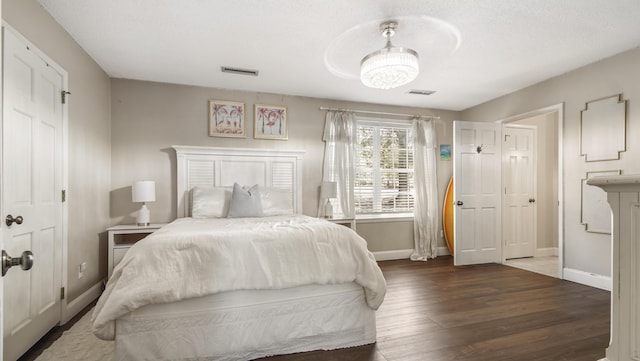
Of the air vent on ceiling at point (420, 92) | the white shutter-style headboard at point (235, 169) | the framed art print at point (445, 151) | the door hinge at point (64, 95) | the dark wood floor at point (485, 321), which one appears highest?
the air vent on ceiling at point (420, 92)

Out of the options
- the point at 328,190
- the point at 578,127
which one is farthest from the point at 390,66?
the point at 578,127

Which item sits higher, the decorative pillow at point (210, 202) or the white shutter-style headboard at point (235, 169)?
the white shutter-style headboard at point (235, 169)

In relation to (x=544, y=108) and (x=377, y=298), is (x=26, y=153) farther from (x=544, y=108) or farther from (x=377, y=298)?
(x=544, y=108)

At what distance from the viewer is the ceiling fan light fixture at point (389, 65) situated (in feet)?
8.63

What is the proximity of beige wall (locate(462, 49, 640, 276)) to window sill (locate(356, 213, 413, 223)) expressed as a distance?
6.77ft

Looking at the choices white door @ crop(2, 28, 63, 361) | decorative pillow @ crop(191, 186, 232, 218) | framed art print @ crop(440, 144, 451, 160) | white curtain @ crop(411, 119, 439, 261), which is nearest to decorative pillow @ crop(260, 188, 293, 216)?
Result: decorative pillow @ crop(191, 186, 232, 218)

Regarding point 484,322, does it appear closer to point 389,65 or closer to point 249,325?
point 249,325

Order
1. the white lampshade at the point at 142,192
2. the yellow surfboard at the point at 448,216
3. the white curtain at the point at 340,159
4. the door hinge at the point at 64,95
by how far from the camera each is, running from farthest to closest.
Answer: the yellow surfboard at the point at 448,216
the white curtain at the point at 340,159
the white lampshade at the point at 142,192
the door hinge at the point at 64,95

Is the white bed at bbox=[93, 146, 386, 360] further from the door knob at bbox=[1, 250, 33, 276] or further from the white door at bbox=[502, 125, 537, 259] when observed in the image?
the white door at bbox=[502, 125, 537, 259]

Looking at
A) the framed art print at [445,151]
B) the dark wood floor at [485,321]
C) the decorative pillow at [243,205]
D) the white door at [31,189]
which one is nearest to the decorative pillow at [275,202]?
the decorative pillow at [243,205]

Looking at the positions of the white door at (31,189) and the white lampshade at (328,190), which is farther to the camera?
the white lampshade at (328,190)

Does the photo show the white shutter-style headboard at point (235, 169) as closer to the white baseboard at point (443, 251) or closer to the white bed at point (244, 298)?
the white bed at point (244, 298)

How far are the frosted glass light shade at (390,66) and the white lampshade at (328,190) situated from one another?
1.97m

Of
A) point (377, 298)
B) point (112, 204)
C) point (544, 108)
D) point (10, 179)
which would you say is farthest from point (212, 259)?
point (544, 108)
